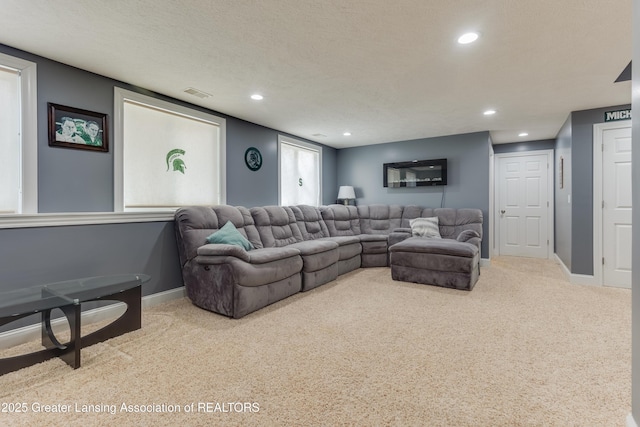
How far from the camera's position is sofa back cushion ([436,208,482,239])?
487cm

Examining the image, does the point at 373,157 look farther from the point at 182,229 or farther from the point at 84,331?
the point at 84,331

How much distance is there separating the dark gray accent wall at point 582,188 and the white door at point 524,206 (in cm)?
195

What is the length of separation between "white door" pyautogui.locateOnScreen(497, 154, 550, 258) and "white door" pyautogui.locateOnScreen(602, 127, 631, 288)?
2.05m

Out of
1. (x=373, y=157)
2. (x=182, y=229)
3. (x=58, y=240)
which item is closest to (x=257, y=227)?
(x=182, y=229)

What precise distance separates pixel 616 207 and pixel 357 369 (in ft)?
13.6

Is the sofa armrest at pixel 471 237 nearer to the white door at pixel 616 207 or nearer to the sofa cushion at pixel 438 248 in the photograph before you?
the sofa cushion at pixel 438 248

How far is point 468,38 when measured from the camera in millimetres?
2246

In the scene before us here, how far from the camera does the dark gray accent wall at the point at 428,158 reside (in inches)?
207

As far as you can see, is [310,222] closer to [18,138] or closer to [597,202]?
[18,138]

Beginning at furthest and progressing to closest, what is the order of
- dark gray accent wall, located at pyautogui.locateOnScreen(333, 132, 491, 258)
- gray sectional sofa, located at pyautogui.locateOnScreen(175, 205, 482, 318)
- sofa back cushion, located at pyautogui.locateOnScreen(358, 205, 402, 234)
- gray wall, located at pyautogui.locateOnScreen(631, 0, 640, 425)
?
sofa back cushion, located at pyautogui.locateOnScreen(358, 205, 402, 234) → dark gray accent wall, located at pyautogui.locateOnScreen(333, 132, 491, 258) → gray sectional sofa, located at pyautogui.locateOnScreen(175, 205, 482, 318) → gray wall, located at pyautogui.locateOnScreen(631, 0, 640, 425)

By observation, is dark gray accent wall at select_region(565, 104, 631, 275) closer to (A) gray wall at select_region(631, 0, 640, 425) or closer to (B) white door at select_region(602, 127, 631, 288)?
(B) white door at select_region(602, 127, 631, 288)

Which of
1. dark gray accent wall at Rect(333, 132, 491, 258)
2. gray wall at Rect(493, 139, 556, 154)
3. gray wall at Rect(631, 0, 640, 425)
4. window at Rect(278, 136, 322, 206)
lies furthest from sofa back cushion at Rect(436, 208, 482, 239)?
gray wall at Rect(631, 0, 640, 425)

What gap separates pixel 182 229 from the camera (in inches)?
126

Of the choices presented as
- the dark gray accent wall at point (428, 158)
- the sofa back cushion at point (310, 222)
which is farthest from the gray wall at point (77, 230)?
the dark gray accent wall at point (428, 158)
